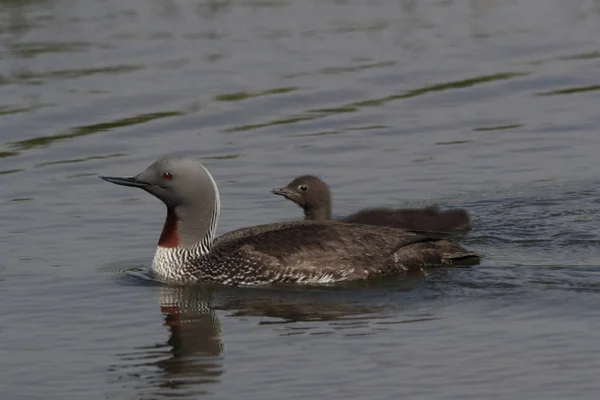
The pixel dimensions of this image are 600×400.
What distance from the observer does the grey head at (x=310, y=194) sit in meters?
14.6

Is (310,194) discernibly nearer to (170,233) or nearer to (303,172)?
(170,233)

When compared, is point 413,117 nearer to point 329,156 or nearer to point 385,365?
point 329,156

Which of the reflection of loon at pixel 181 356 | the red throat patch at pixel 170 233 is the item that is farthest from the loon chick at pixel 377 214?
the reflection of loon at pixel 181 356

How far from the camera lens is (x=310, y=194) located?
14.6m

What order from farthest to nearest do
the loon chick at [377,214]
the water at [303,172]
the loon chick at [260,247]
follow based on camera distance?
the loon chick at [377,214]
the loon chick at [260,247]
the water at [303,172]

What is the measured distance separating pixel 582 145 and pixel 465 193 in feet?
6.54

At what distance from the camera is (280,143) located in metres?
17.6

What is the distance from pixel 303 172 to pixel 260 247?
11.2 ft

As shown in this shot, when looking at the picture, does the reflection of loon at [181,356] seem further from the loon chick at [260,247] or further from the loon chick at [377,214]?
the loon chick at [377,214]

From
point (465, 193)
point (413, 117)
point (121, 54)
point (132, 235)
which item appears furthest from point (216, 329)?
point (121, 54)

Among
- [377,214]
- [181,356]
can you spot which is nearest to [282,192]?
[377,214]

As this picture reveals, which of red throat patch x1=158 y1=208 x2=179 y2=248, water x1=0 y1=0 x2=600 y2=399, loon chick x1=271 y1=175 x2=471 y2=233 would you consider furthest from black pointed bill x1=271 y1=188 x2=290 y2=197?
red throat patch x1=158 y1=208 x2=179 y2=248

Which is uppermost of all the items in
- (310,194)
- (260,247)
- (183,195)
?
(183,195)

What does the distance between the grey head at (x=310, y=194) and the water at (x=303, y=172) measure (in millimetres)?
490
